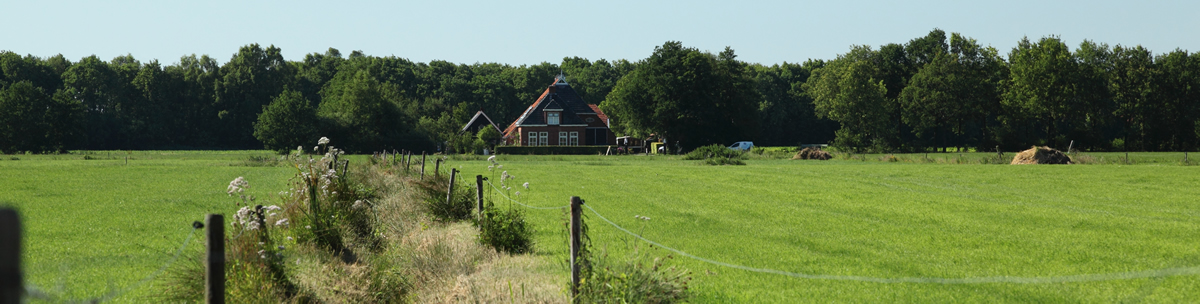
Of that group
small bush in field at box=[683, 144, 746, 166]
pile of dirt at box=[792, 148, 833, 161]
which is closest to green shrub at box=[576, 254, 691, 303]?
small bush in field at box=[683, 144, 746, 166]

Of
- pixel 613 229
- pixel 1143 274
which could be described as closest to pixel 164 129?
pixel 613 229

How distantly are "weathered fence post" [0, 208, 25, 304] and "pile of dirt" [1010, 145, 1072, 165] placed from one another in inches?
1941

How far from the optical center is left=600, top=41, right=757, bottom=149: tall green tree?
7981cm

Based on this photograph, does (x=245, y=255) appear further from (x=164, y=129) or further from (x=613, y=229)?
(x=164, y=129)

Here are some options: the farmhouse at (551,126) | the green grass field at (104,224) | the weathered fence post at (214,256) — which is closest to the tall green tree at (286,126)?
the farmhouse at (551,126)

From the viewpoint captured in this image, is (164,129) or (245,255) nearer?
(245,255)

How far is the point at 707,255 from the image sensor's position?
1257cm

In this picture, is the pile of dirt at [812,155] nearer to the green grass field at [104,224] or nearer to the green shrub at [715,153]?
the green shrub at [715,153]

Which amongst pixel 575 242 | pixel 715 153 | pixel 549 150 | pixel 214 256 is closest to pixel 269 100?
pixel 549 150

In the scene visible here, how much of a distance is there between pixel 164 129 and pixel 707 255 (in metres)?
112

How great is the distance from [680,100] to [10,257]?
78216 mm

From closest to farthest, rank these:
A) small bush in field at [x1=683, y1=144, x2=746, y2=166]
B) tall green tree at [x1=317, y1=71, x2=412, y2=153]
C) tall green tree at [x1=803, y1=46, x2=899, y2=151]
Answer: small bush in field at [x1=683, y1=144, x2=746, y2=166] → tall green tree at [x1=317, y1=71, x2=412, y2=153] → tall green tree at [x1=803, y1=46, x2=899, y2=151]

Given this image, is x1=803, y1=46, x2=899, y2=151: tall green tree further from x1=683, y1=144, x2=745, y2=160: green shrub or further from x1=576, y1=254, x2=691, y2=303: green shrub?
x1=576, y1=254, x2=691, y2=303: green shrub

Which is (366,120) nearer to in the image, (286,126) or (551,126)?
(286,126)
